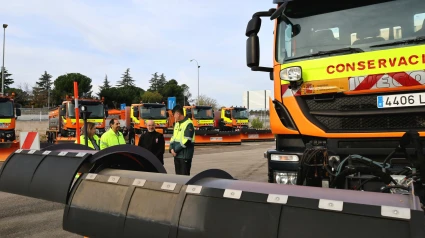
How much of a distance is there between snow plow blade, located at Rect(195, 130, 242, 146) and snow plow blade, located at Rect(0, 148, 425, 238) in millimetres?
20257

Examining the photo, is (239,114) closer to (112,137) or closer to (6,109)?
(6,109)

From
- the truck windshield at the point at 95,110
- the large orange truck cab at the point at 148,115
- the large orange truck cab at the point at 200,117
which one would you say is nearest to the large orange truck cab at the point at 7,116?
the truck windshield at the point at 95,110

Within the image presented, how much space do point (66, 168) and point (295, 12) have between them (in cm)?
309

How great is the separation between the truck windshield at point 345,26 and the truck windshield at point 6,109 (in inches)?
642

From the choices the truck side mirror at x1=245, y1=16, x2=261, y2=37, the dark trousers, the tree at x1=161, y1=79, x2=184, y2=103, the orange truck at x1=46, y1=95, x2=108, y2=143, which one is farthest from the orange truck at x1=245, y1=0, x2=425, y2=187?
the tree at x1=161, y1=79, x2=184, y2=103

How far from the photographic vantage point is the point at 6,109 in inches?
689

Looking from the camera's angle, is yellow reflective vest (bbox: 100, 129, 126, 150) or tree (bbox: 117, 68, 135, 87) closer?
yellow reflective vest (bbox: 100, 129, 126, 150)

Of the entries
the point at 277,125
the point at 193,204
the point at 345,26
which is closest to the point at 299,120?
the point at 277,125

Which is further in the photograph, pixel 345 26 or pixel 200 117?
pixel 200 117

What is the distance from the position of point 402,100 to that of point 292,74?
114cm

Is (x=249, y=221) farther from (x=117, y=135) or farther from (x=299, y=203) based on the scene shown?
(x=117, y=135)

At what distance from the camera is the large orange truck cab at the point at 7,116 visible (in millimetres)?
17219

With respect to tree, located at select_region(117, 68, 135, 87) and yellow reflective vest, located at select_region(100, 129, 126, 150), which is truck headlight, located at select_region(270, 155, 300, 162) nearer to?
yellow reflective vest, located at select_region(100, 129, 126, 150)

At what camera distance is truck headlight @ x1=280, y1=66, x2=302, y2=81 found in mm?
4191
